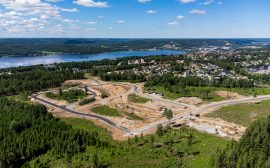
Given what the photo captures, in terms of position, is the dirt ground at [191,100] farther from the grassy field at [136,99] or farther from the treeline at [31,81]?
the treeline at [31,81]

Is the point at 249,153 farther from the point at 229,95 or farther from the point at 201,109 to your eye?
the point at 229,95

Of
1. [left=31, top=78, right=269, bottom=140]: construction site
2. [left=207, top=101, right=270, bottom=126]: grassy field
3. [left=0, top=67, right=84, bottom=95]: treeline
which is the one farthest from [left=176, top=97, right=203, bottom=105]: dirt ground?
[left=0, top=67, right=84, bottom=95]: treeline

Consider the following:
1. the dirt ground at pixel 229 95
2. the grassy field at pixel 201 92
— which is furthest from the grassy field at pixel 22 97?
the dirt ground at pixel 229 95

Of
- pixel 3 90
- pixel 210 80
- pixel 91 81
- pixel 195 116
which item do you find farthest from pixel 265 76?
pixel 3 90

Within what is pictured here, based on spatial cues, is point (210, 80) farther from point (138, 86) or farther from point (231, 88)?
point (138, 86)

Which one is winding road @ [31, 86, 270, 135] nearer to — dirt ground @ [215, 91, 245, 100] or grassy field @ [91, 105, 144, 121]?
dirt ground @ [215, 91, 245, 100]
